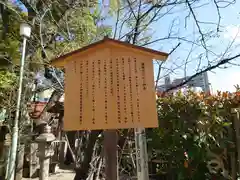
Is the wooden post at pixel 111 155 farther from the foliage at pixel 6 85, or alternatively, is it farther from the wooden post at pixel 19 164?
the wooden post at pixel 19 164

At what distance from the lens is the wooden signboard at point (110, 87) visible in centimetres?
183

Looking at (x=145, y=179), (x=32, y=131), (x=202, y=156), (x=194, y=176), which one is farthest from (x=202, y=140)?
(x=32, y=131)

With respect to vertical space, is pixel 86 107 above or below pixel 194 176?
above

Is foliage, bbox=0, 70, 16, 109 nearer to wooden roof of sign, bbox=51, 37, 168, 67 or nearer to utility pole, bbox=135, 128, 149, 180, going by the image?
wooden roof of sign, bbox=51, 37, 168, 67

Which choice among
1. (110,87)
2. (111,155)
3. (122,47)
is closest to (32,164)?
(111,155)

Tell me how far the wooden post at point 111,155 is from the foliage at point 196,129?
1.47 m

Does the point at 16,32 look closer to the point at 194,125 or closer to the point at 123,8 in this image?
the point at 123,8

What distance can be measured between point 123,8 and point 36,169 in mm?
6388

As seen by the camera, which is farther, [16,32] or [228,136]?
[16,32]

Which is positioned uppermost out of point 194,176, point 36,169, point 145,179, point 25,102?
point 25,102

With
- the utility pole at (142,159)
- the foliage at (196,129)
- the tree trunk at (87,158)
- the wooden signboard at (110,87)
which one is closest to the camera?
the wooden signboard at (110,87)

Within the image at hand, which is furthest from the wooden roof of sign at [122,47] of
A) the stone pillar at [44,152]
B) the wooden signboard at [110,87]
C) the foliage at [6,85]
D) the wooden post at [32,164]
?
the wooden post at [32,164]

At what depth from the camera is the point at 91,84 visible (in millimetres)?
1934

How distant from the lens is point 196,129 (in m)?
3.05
